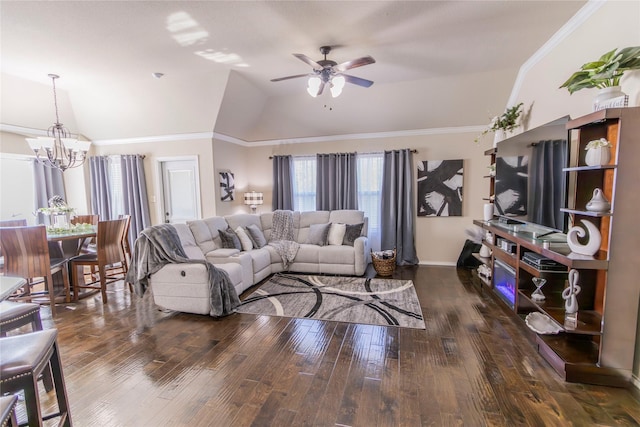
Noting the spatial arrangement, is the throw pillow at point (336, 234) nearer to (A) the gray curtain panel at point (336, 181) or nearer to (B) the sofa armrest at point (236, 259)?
(A) the gray curtain panel at point (336, 181)

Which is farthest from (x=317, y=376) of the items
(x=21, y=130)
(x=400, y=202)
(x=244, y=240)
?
(x=21, y=130)

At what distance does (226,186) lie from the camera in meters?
5.49

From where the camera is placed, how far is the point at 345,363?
2.33 meters

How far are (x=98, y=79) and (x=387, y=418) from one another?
5444mm

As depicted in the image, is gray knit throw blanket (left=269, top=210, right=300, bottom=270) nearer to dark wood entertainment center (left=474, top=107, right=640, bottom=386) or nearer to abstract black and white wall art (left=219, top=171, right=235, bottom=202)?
abstract black and white wall art (left=219, top=171, right=235, bottom=202)

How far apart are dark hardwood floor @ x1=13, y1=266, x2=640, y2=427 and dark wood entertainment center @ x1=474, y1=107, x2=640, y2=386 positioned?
16cm

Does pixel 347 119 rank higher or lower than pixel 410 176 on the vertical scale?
higher

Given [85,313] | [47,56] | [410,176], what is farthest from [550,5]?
[85,313]

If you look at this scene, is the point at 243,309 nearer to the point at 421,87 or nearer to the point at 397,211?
the point at 397,211

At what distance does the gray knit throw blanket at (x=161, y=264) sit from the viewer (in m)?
3.24

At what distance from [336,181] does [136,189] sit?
3870mm

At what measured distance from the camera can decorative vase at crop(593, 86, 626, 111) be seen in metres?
2.05

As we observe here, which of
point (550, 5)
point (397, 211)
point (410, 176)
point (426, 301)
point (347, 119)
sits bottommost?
point (426, 301)

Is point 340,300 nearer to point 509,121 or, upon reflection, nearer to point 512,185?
point 512,185
